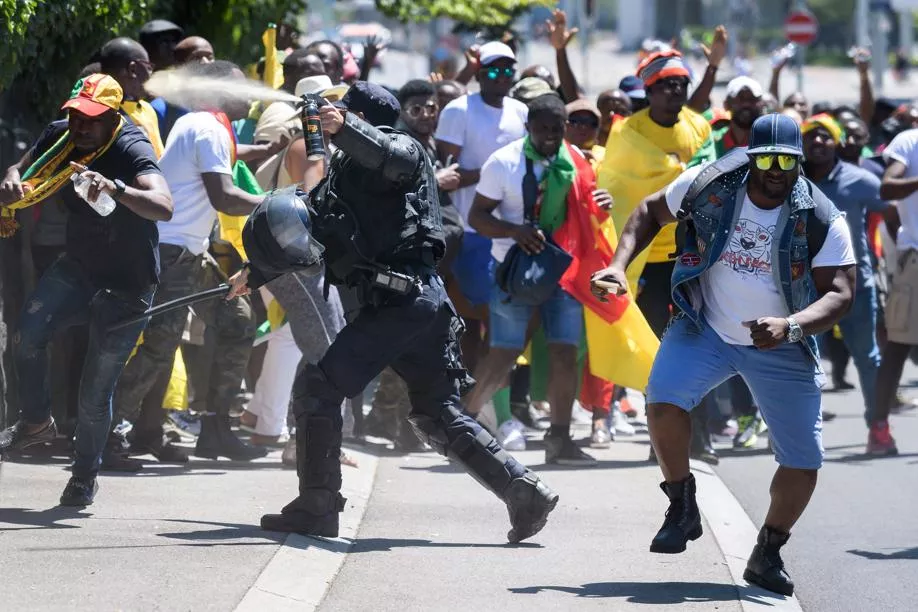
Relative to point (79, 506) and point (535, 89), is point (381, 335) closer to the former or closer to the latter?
point (79, 506)

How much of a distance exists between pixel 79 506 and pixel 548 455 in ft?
10.0

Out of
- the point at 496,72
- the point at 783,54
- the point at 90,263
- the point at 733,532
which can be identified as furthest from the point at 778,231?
the point at 783,54

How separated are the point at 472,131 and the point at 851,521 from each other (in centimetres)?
333

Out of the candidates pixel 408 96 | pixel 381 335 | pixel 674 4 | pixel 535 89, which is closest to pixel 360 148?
pixel 381 335

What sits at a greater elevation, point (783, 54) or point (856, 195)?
point (783, 54)

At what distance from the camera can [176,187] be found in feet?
27.0

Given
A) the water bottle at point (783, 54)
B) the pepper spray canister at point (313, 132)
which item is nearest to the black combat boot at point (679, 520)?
the pepper spray canister at point (313, 132)

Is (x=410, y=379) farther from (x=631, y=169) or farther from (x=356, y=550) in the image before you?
(x=631, y=169)

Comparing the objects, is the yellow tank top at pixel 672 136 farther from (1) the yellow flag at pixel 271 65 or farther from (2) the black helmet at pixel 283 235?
(2) the black helmet at pixel 283 235

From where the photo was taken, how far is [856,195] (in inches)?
420

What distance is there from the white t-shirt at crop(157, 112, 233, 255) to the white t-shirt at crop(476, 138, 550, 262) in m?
1.61

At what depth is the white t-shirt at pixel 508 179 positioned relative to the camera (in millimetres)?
9312

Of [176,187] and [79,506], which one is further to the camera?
[176,187]

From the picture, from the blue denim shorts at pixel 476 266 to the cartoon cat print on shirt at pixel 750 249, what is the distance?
3.50 metres
